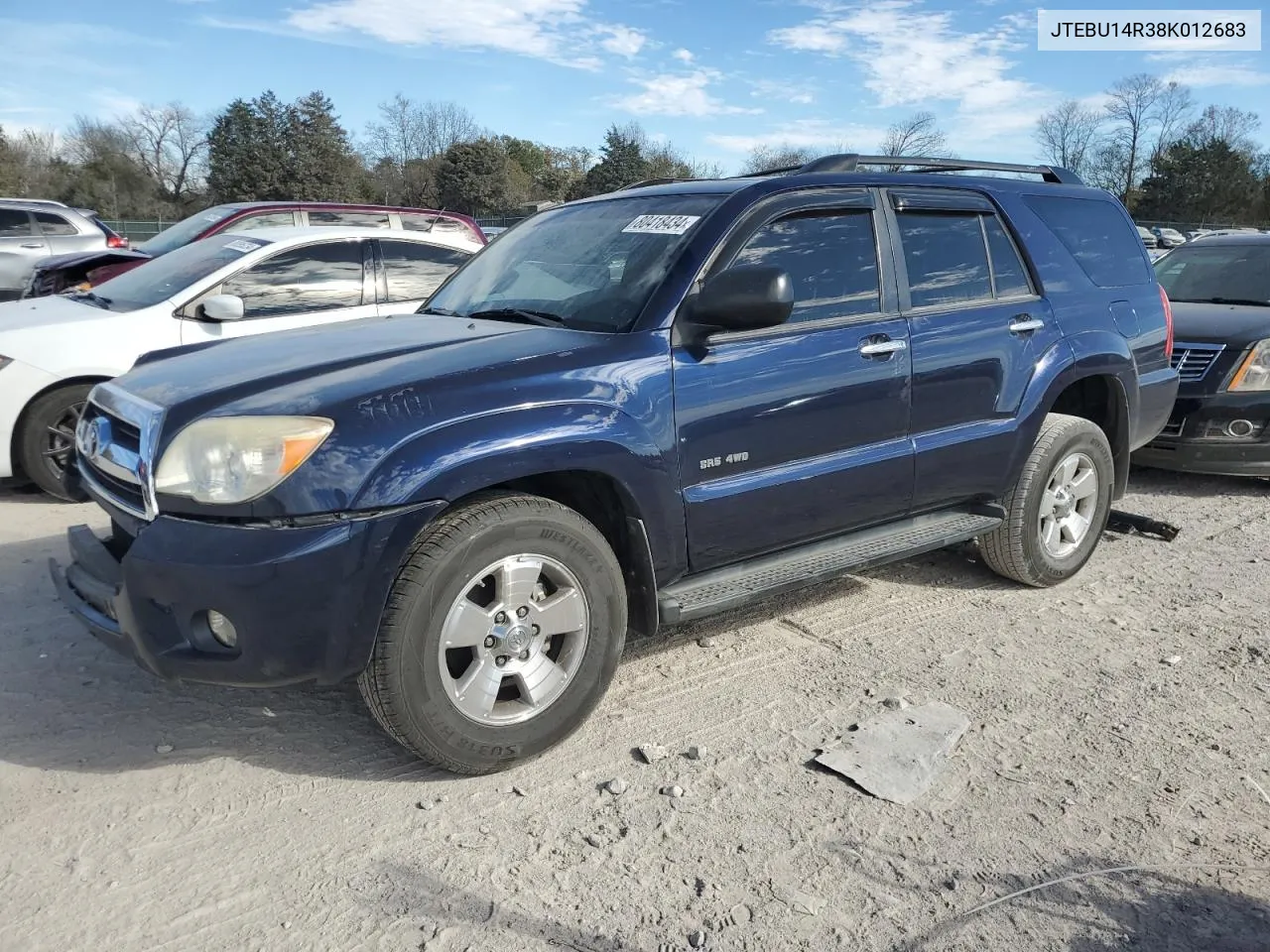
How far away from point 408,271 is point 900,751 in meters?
5.19

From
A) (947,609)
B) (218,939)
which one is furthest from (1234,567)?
(218,939)

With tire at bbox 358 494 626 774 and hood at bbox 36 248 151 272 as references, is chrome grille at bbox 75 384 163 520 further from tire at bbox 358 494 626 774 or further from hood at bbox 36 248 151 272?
hood at bbox 36 248 151 272

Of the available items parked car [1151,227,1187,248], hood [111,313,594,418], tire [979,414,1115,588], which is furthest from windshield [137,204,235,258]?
parked car [1151,227,1187,248]

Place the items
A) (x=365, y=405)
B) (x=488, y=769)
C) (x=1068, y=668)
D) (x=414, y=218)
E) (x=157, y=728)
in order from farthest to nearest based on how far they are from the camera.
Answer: (x=414, y=218)
(x=1068, y=668)
(x=157, y=728)
(x=488, y=769)
(x=365, y=405)

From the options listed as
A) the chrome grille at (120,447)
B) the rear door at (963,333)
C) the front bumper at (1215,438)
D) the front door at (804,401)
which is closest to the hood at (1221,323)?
the front bumper at (1215,438)

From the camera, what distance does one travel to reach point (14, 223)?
561 inches

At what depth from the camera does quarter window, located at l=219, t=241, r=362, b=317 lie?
250 inches

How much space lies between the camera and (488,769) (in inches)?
119

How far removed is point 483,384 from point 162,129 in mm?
74800

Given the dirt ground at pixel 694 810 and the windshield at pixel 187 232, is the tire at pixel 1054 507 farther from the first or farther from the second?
the windshield at pixel 187 232

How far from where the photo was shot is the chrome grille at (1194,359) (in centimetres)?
648

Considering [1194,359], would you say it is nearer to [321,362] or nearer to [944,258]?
[944,258]

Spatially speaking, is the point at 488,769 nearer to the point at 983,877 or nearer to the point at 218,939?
the point at 218,939

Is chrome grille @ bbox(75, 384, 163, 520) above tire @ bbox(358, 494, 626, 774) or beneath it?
above
